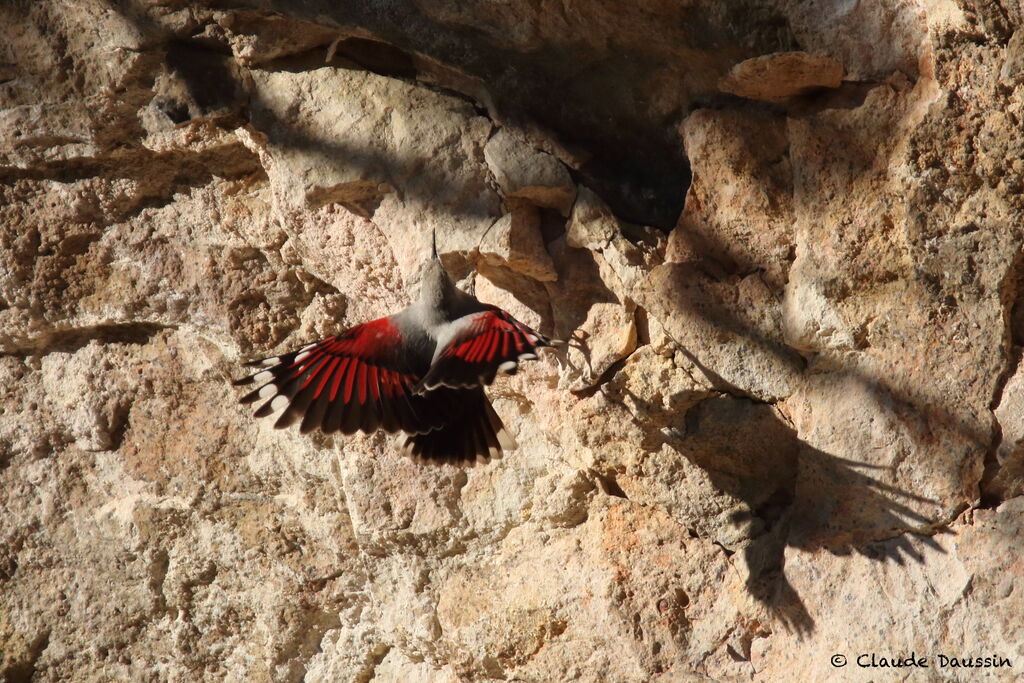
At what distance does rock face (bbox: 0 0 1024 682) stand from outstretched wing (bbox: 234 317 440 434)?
0.56 feet

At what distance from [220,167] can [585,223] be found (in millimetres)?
791

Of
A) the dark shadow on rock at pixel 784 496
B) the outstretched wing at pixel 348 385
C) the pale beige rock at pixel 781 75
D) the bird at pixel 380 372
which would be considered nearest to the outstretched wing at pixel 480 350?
the bird at pixel 380 372

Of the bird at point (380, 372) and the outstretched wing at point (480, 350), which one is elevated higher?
the outstretched wing at point (480, 350)

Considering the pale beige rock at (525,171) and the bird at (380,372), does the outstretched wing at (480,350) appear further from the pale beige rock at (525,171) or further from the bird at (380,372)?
the pale beige rock at (525,171)

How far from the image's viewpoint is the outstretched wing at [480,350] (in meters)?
1.63

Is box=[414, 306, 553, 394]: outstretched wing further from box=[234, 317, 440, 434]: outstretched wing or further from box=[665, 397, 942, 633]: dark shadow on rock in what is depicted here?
box=[665, 397, 942, 633]: dark shadow on rock

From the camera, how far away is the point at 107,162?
6.77ft

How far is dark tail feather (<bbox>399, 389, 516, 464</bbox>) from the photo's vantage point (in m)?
1.93

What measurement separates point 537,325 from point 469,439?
25 centimetres

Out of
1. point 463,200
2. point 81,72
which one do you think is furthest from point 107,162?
point 463,200

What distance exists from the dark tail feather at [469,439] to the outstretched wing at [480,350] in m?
0.20

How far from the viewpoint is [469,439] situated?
6.33 ft

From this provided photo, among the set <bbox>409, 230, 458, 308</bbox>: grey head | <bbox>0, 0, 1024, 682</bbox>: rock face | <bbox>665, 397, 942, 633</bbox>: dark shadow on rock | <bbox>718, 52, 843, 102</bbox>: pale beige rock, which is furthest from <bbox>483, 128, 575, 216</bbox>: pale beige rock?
<bbox>665, 397, 942, 633</bbox>: dark shadow on rock

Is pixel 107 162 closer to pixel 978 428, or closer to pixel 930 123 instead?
pixel 930 123
